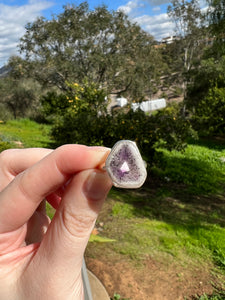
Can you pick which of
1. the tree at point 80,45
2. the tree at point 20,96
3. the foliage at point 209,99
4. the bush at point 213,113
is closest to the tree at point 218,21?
the foliage at point 209,99

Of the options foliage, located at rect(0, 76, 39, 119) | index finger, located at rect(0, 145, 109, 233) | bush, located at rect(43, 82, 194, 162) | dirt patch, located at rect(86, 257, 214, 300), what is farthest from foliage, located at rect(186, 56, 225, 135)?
foliage, located at rect(0, 76, 39, 119)

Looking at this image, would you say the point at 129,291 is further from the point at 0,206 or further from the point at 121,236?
the point at 0,206

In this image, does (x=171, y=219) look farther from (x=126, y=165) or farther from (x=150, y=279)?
(x=126, y=165)

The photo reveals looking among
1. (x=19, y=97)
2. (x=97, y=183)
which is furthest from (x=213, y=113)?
(x=19, y=97)

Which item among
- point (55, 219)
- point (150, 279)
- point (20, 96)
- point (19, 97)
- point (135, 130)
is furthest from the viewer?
point (19, 97)

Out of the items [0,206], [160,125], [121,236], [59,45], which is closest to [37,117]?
[59,45]

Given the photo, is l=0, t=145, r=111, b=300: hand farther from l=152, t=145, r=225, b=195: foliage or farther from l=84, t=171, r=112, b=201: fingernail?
l=152, t=145, r=225, b=195: foliage

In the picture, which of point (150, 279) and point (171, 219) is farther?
point (171, 219)

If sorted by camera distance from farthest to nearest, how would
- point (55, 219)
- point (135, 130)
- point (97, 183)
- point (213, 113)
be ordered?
point (213, 113) → point (135, 130) → point (55, 219) → point (97, 183)

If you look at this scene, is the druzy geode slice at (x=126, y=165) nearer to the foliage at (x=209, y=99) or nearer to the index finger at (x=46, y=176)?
the index finger at (x=46, y=176)
